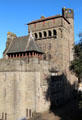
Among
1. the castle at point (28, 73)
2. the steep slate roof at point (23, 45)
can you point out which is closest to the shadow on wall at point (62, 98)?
the castle at point (28, 73)

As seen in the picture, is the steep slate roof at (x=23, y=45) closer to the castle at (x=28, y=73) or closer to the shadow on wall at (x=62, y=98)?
the castle at (x=28, y=73)

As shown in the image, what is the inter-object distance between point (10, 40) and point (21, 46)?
14.2ft

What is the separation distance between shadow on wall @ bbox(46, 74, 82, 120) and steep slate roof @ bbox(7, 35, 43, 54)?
5792 millimetres

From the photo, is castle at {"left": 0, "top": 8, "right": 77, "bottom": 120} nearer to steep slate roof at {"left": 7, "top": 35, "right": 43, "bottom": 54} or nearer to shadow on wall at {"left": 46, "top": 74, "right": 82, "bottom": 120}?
steep slate roof at {"left": 7, "top": 35, "right": 43, "bottom": 54}

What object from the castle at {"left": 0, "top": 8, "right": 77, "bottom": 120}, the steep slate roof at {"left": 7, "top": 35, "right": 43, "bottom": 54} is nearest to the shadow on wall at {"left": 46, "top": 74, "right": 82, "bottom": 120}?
the castle at {"left": 0, "top": 8, "right": 77, "bottom": 120}

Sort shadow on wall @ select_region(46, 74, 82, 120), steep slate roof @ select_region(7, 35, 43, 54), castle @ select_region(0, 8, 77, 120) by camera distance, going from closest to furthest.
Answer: castle @ select_region(0, 8, 77, 120)
shadow on wall @ select_region(46, 74, 82, 120)
steep slate roof @ select_region(7, 35, 43, 54)

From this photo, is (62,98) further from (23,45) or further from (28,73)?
(23,45)

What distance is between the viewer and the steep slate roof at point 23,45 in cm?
2223

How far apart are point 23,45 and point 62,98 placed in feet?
41.6

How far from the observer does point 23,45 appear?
23.3 m

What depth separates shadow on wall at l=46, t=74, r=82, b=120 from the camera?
65.7 ft

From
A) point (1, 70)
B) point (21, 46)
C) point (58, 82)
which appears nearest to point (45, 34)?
point (21, 46)

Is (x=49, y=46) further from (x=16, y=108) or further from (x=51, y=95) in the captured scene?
(x=16, y=108)

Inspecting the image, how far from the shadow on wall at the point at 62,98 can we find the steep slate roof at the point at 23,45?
19.0 feet
